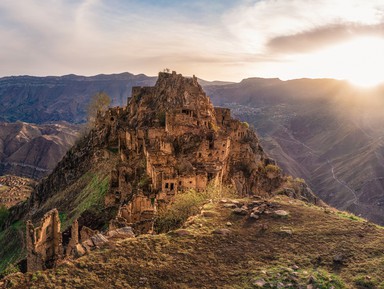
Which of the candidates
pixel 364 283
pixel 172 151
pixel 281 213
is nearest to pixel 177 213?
pixel 281 213

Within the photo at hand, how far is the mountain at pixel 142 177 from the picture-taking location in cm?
2258

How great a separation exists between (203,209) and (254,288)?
8277mm

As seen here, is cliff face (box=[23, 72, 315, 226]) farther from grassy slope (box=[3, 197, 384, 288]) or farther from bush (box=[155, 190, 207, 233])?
grassy slope (box=[3, 197, 384, 288])

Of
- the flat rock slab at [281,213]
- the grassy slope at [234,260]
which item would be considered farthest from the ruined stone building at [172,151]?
the flat rock slab at [281,213]

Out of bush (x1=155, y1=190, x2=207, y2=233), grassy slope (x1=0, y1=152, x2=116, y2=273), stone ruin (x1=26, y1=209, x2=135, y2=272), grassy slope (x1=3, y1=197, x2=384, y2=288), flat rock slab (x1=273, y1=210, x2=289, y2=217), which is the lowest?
grassy slope (x1=0, y1=152, x2=116, y2=273)

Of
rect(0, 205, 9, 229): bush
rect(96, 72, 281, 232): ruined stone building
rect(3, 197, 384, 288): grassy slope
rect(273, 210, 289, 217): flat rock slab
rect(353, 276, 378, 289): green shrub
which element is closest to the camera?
rect(3, 197, 384, 288): grassy slope

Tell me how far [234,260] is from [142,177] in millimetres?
24551

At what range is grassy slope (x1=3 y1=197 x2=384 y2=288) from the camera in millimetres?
13031

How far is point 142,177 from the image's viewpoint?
38406mm

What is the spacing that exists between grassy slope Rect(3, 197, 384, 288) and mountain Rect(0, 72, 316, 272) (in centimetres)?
151

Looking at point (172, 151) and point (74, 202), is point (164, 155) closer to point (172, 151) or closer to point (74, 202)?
point (172, 151)

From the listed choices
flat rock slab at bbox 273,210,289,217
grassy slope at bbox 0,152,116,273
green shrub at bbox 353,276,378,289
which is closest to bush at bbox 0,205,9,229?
grassy slope at bbox 0,152,116,273

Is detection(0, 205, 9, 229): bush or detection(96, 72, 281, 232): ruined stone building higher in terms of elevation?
detection(96, 72, 281, 232): ruined stone building

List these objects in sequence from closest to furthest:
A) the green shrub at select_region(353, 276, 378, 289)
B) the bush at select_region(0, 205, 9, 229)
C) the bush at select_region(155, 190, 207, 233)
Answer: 1. the green shrub at select_region(353, 276, 378, 289)
2. the bush at select_region(155, 190, 207, 233)
3. the bush at select_region(0, 205, 9, 229)
